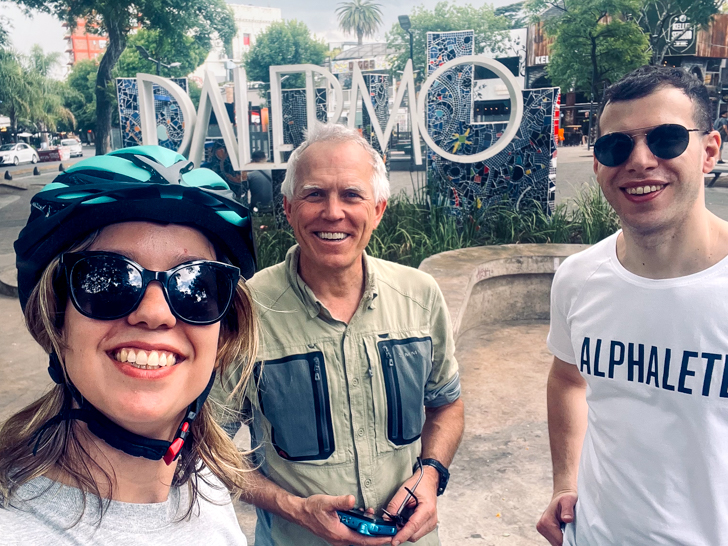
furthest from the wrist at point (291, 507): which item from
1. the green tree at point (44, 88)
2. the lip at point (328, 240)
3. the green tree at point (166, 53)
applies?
the green tree at point (44, 88)

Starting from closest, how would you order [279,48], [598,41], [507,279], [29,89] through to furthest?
[507,279] < [598,41] < [29,89] < [279,48]

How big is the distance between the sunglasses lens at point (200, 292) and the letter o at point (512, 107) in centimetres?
771

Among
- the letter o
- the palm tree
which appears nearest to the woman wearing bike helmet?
the letter o

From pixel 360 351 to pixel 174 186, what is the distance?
93 centimetres

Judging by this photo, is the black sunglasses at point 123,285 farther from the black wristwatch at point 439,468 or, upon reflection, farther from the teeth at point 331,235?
the black wristwatch at point 439,468

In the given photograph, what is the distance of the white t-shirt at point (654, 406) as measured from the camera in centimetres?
146

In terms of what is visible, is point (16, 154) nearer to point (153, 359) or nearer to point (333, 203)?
point (333, 203)

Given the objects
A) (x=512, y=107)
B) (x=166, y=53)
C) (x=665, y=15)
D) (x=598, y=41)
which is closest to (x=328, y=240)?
(x=512, y=107)

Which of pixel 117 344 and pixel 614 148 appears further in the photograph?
pixel 614 148

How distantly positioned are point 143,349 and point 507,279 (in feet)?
20.2

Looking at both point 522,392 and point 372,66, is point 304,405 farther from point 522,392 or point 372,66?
point 372,66

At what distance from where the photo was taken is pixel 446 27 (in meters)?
55.8

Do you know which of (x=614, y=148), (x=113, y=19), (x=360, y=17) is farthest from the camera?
(x=360, y=17)

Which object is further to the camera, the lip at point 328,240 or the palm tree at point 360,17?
the palm tree at point 360,17
